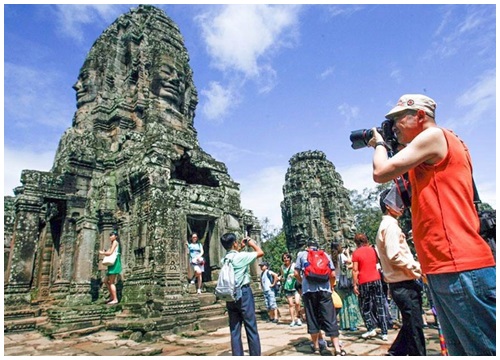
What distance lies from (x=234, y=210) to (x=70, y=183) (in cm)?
496

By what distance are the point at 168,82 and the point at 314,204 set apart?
11.5 meters

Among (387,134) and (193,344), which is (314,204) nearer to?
(193,344)

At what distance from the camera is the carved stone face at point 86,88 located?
41.9ft

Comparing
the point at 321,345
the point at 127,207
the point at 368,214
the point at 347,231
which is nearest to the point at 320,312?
the point at 321,345

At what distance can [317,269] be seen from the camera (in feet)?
Result: 14.4

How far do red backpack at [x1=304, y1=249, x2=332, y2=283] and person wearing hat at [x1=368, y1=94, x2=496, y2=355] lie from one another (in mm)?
2751

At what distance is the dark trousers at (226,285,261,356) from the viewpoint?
3.68 meters

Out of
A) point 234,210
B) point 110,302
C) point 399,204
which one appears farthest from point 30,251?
point 399,204

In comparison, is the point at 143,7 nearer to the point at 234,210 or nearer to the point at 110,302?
the point at 234,210

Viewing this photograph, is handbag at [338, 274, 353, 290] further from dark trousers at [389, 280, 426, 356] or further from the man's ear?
the man's ear

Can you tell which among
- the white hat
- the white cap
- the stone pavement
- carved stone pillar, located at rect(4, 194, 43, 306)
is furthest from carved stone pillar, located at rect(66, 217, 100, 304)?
the white hat

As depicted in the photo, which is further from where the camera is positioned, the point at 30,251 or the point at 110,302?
the point at 30,251

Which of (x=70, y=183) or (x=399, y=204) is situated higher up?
(x=70, y=183)

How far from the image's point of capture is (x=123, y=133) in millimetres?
10914
